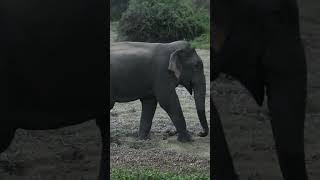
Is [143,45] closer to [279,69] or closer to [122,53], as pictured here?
[122,53]

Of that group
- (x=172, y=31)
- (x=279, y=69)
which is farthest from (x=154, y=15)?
(x=279, y=69)

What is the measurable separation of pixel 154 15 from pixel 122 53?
619 centimetres

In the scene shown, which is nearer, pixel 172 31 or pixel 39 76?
pixel 39 76

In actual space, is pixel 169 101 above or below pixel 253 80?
below

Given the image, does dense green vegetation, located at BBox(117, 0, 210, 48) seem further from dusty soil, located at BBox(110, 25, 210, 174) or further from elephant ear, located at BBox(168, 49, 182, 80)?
elephant ear, located at BBox(168, 49, 182, 80)

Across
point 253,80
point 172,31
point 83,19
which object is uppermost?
point 83,19

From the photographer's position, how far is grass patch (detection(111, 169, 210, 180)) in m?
5.23

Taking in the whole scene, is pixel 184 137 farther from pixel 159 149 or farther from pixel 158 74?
pixel 158 74

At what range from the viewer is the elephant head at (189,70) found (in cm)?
623

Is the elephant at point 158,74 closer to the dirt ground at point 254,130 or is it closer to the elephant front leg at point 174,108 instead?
the elephant front leg at point 174,108

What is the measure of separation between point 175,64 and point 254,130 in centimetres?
281

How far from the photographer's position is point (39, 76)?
3488 millimetres

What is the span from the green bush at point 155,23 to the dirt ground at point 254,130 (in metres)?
9.01

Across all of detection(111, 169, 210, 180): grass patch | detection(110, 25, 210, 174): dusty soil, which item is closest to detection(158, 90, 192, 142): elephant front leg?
detection(110, 25, 210, 174): dusty soil
